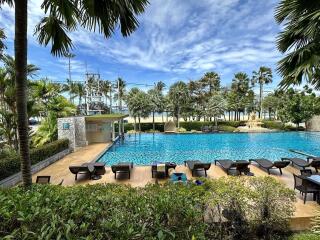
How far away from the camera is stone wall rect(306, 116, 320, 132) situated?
114 ft

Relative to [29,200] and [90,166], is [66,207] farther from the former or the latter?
[90,166]

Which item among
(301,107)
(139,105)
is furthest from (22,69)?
(301,107)

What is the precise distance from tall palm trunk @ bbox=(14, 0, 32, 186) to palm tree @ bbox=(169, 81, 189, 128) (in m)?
33.5

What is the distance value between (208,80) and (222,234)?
46905 mm

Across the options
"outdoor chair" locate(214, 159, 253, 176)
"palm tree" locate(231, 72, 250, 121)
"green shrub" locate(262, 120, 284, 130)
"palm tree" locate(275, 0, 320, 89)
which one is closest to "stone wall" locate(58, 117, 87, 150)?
"outdoor chair" locate(214, 159, 253, 176)

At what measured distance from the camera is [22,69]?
15.2 feet

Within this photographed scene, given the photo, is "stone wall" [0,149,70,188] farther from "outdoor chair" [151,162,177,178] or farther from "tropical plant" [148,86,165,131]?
"tropical plant" [148,86,165,131]

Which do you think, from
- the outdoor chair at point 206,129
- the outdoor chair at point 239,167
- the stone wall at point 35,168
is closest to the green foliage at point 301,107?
the outdoor chair at point 206,129

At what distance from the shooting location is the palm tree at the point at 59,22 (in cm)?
458

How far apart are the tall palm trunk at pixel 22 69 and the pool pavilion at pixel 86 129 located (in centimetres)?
1511

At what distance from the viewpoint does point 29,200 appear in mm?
3262

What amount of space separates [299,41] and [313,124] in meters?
34.8

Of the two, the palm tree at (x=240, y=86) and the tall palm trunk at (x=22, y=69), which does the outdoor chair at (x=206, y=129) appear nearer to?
the palm tree at (x=240, y=86)

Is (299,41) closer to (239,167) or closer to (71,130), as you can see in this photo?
(239,167)
